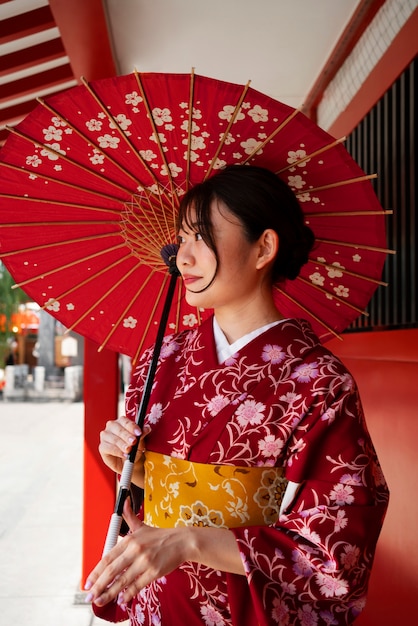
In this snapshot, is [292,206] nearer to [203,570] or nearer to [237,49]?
[203,570]

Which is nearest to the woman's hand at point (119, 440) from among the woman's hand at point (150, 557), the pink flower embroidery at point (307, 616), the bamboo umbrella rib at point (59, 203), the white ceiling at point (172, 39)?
the woman's hand at point (150, 557)

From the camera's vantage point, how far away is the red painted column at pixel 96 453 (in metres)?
3.94

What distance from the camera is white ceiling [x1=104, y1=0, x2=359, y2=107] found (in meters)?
3.14

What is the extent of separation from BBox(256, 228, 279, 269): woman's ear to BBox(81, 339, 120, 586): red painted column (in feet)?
8.52

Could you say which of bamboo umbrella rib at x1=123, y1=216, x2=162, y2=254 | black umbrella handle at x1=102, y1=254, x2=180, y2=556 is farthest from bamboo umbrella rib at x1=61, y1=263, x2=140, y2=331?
black umbrella handle at x1=102, y1=254, x2=180, y2=556

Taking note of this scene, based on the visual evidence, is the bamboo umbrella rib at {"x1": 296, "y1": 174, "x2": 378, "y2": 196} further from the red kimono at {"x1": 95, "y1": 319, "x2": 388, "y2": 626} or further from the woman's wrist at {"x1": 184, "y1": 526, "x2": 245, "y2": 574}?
the woman's wrist at {"x1": 184, "y1": 526, "x2": 245, "y2": 574}

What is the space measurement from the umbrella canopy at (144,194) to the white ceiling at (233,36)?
1.14m

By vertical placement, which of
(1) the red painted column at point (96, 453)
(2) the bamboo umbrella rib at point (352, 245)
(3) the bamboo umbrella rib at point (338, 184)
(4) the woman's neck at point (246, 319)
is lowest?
(1) the red painted column at point (96, 453)

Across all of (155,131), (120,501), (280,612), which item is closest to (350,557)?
(280,612)

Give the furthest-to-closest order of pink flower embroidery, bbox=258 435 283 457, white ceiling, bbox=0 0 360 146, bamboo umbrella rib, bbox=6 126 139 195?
white ceiling, bbox=0 0 360 146, bamboo umbrella rib, bbox=6 126 139 195, pink flower embroidery, bbox=258 435 283 457

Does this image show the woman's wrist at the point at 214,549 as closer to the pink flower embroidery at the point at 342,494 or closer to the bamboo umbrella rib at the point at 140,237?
the pink flower embroidery at the point at 342,494

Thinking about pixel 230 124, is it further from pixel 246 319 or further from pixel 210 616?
pixel 210 616

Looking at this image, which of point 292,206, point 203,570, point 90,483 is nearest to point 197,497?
point 203,570

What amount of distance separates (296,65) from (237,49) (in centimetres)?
43
